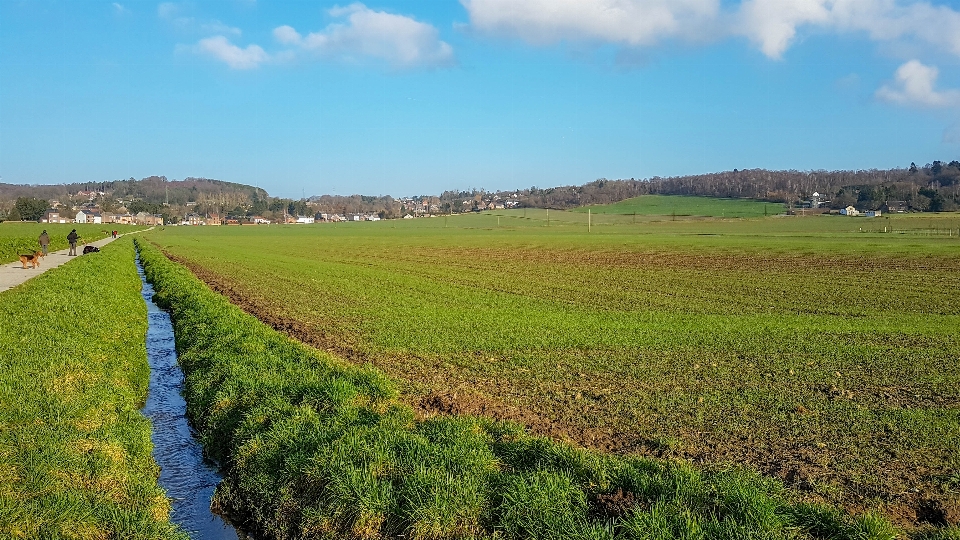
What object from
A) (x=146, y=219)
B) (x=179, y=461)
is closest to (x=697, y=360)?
(x=179, y=461)

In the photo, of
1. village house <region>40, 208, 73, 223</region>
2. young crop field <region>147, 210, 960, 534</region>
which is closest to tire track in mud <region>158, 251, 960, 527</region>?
young crop field <region>147, 210, 960, 534</region>

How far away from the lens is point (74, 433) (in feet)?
26.7

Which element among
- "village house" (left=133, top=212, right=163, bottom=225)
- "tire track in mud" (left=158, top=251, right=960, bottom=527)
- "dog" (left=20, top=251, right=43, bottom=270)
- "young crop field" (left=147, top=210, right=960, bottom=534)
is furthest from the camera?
"village house" (left=133, top=212, right=163, bottom=225)

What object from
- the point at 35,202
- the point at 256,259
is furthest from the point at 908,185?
the point at 35,202

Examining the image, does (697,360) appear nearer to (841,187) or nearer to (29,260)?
(29,260)

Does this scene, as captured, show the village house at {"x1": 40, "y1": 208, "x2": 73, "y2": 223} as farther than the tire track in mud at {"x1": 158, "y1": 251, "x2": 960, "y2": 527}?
Yes

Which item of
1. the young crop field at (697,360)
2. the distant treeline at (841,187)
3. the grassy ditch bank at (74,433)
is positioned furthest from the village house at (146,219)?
the grassy ditch bank at (74,433)

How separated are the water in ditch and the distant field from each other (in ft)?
471

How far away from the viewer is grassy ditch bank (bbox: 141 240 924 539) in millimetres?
5645

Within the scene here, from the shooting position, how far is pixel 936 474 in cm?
730

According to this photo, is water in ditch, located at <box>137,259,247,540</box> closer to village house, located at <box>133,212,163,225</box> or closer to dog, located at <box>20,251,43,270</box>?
dog, located at <box>20,251,43,270</box>

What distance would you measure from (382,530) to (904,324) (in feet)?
58.0

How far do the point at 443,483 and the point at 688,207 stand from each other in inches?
6580

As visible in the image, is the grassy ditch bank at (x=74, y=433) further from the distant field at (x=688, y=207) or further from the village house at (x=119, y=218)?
the village house at (x=119, y=218)
